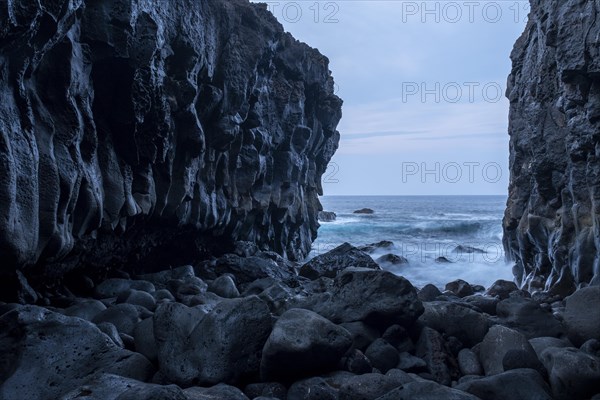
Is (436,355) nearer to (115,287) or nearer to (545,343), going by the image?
(545,343)

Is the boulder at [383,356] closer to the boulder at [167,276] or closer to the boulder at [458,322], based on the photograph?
the boulder at [458,322]

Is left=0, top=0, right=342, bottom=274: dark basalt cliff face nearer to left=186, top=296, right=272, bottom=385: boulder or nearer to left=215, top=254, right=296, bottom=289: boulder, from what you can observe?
left=215, top=254, right=296, bottom=289: boulder

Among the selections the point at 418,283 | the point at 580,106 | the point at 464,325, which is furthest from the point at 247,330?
the point at 418,283

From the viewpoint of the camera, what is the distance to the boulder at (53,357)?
17.8 feet

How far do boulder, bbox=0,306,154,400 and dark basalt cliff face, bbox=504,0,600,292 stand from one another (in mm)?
9272

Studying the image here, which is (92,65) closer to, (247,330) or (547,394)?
(247,330)

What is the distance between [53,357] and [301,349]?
278 cm

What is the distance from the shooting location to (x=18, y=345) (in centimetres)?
575

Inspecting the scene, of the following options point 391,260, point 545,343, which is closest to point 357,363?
point 545,343

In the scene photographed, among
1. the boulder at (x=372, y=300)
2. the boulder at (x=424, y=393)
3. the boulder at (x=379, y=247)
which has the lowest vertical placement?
the boulder at (x=379, y=247)

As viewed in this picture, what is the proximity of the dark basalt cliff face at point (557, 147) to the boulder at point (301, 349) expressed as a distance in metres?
7.07

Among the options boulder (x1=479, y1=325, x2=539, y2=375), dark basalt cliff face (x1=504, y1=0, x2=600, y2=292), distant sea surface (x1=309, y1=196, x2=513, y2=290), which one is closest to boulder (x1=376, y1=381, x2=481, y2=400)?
boulder (x1=479, y1=325, x2=539, y2=375)

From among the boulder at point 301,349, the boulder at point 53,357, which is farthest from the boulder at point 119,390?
the boulder at point 301,349

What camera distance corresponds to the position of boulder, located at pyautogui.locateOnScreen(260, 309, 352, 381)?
5676 millimetres
